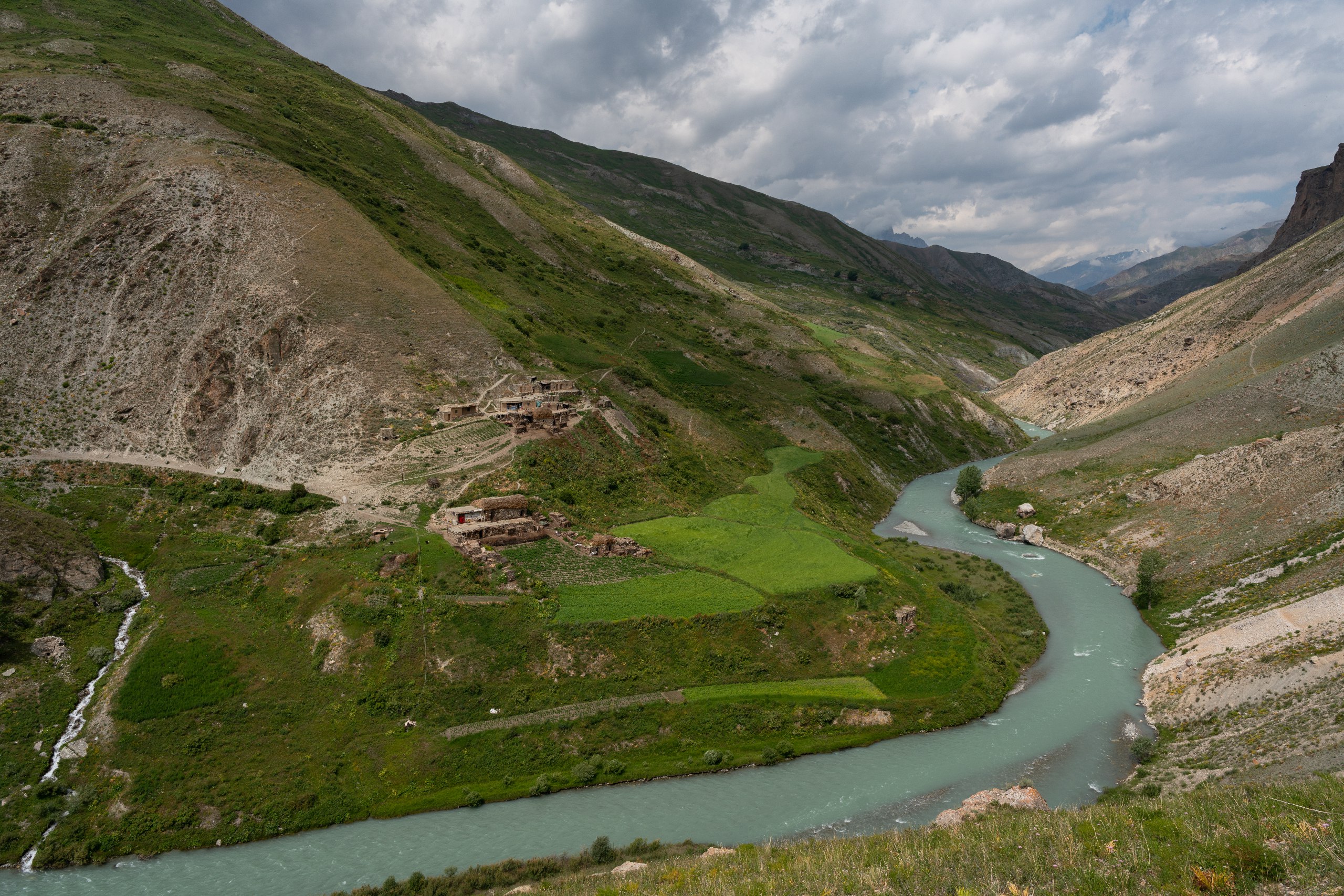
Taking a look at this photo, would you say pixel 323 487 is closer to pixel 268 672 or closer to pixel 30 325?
pixel 268 672

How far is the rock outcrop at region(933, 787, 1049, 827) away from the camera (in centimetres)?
3275

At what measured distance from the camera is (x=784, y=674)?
168ft

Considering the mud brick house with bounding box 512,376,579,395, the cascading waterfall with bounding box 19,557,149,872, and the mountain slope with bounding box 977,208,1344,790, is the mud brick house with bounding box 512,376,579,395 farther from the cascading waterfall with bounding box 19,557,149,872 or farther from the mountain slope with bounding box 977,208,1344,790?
the mountain slope with bounding box 977,208,1344,790

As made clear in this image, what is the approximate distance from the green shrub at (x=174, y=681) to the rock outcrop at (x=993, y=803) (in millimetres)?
44018

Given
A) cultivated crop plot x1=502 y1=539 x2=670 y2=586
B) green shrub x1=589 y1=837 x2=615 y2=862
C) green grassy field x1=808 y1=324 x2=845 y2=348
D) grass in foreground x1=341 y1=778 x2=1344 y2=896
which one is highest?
green grassy field x1=808 y1=324 x2=845 y2=348

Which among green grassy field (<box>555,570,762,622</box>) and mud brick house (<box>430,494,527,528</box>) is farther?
mud brick house (<box>430,494,527,528</box>)

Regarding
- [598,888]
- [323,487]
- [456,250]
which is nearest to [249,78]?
[456,250]

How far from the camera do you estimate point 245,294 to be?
7306 centimetres

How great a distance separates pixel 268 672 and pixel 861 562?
49778 millimetres

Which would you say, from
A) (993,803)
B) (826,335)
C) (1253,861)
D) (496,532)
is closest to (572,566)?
(496,532)

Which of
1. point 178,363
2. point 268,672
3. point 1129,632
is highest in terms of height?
point 178,363

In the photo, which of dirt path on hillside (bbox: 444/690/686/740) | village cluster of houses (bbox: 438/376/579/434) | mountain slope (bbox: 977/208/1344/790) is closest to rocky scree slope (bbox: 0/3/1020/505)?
village cluster of houses (bbox: 438/376/579/434)

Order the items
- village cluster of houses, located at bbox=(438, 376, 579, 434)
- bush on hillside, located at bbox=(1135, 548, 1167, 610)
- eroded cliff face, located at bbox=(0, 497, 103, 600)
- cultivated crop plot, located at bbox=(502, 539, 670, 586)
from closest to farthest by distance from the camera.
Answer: eroded cliff face, located at bbox=(0, 497, 103, 600), cultivated crop plot, located at bbox=(502, 539, 670, 586), bush on hillside, located at bbox=(1135, 548, 1167, 610), village cluster of houses, located at bbox=(438, 376, 579, 434)

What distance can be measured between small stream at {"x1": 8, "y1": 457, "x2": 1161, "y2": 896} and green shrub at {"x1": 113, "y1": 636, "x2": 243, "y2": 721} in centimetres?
916
